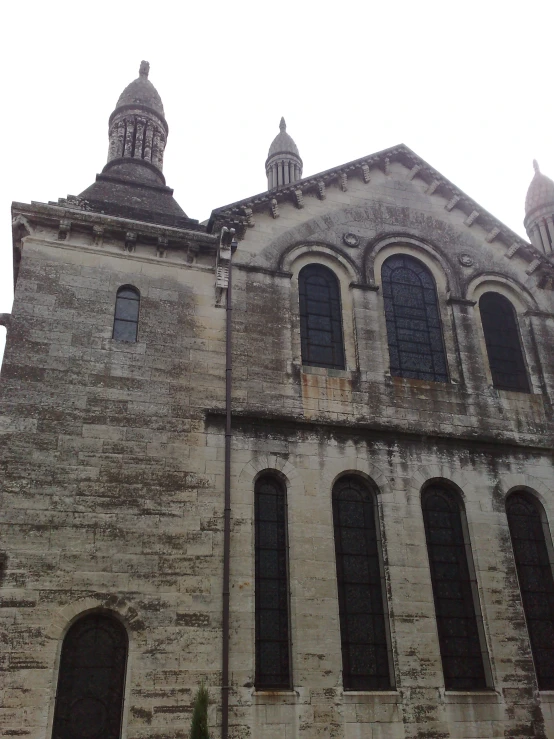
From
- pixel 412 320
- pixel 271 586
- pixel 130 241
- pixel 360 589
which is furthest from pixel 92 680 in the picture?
pixel 412 320

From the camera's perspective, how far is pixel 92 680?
1129 cm

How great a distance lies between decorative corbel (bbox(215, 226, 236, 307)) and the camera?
15242 mm

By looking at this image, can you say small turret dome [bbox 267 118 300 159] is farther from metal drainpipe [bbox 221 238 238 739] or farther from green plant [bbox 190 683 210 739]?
green plant [bbox 190 683 210 739]

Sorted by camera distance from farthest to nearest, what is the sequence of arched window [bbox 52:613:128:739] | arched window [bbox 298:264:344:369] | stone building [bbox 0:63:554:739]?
arched window [bbox 298:264:344:369] < stone building [bbox 0:63:554:739] < arched window [bbox 52:613:128:739]

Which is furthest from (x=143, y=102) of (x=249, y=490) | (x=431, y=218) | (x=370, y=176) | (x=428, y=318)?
(x=249, y=490)

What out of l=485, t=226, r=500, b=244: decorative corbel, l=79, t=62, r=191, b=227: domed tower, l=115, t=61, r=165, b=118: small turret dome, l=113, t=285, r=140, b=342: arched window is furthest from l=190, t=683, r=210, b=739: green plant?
l=115, t=61, r=165, b=118: small turret dome

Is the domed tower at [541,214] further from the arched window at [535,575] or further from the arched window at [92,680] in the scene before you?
the arched window at [92,680]

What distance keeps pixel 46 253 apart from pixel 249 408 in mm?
5207

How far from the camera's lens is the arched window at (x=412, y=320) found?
16.0 m

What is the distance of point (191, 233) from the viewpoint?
15.5 m

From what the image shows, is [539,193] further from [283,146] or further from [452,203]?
[283,146]

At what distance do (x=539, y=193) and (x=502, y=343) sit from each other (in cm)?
746

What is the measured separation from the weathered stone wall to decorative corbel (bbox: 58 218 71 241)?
0.26 metres

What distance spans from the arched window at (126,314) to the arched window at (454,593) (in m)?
6.83
